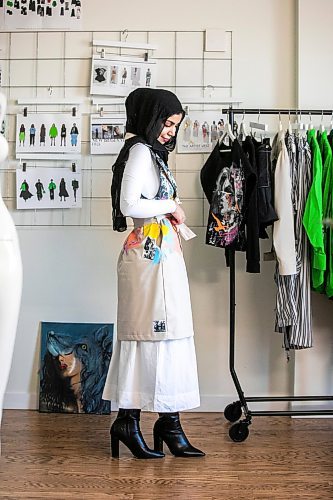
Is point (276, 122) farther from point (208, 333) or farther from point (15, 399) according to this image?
point (15, 399)

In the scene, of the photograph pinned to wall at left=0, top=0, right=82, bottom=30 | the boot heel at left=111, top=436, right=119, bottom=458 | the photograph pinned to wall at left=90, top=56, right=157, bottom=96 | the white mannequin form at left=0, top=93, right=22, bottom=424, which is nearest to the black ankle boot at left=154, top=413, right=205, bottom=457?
the boot heel at left=111, top=436, right=119, bottom=458

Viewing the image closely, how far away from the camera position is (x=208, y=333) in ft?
11.5

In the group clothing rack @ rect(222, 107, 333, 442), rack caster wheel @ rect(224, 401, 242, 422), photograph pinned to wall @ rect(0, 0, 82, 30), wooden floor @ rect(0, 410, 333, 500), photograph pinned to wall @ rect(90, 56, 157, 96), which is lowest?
wooden floor @ rect(0, 410, 333, 500)

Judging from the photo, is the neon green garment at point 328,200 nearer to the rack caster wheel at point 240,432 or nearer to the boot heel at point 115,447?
the rack caster wheel at point 240,432

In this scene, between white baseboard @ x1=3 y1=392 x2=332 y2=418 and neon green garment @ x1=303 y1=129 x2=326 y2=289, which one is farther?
white baseboard @ x1=3 y1=392 x2=332 y2=418

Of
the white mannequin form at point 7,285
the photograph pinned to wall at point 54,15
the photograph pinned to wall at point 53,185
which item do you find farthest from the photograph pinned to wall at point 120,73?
the white mannequin form at point 7,285

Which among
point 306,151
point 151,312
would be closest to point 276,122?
point 306,151

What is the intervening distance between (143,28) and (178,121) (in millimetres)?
1017

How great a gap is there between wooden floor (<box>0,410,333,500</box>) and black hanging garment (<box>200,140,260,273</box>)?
794 mm

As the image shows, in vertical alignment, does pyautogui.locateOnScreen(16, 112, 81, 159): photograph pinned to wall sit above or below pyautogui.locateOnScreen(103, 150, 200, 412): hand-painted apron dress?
above

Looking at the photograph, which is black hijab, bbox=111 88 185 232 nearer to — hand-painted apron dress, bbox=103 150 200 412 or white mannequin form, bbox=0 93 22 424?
hand-painted apron dress, bbox=103 150 200 412

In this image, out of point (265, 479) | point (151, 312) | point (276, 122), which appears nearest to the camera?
point (265, 479)

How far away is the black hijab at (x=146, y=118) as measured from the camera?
262 centimetres

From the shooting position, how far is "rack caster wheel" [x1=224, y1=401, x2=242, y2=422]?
10.7 ft
